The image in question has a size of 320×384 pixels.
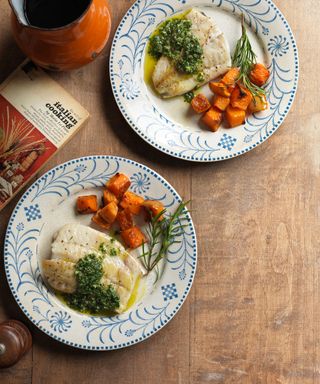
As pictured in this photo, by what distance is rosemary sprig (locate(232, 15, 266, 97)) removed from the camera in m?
1.71

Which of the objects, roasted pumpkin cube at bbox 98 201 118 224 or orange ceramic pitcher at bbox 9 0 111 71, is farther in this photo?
roasted pumpkin cube at bbox 98 201 118 224

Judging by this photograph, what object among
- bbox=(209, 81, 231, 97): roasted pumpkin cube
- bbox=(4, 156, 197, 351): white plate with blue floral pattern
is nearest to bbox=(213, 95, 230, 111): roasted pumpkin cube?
bbox=(209, 81, 231, 97): roasted pumpkin cube

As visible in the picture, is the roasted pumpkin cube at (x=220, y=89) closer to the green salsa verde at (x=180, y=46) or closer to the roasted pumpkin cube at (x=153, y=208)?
the green salsa verde at (x=180, y=46)

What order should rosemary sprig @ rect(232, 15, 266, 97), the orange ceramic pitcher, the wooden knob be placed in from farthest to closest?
rosemary sprig @ rect(232, 15, 266, 97)
the wooden knob
the orange ceramic pitcher

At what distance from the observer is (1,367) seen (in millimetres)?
1689

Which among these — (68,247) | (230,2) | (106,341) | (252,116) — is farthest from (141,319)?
(230,2)

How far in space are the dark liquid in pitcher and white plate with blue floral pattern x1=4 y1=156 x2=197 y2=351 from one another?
0.39 metres

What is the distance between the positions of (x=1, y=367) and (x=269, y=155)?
39.9 inches

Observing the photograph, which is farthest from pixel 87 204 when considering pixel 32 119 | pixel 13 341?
pixel 13 341

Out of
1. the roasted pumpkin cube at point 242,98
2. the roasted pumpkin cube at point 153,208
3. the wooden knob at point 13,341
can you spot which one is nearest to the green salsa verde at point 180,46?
the roasted pumpkin cube at point 242,98

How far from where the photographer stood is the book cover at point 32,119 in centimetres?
173

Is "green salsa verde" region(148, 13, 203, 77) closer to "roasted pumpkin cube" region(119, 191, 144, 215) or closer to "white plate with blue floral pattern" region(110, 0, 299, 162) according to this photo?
"white plate with blue floral pattern" region(110, 0, 299, 162)

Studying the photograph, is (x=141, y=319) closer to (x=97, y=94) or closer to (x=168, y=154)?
(x=168, y=154)

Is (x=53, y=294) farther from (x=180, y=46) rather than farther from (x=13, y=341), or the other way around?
(x=180, y=46)
